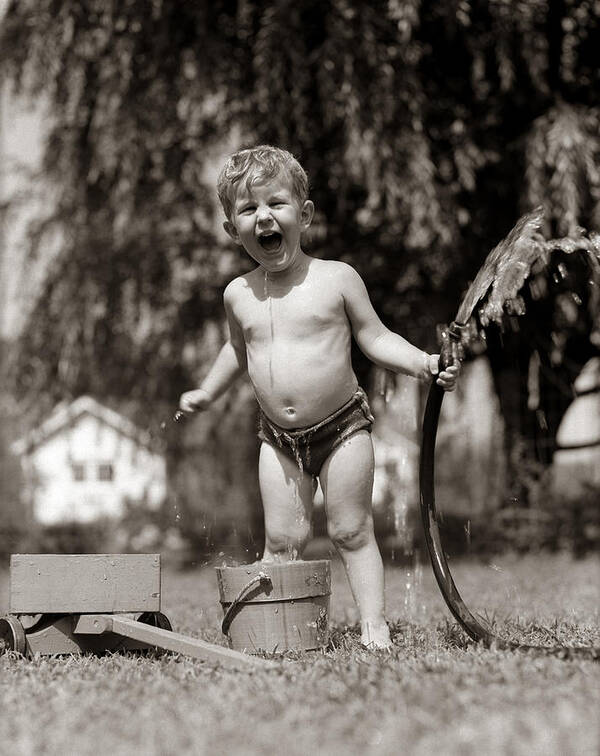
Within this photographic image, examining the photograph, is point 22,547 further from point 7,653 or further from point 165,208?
point 7,653

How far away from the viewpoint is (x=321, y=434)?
119 inches

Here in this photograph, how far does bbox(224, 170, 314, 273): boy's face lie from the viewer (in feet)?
9.99

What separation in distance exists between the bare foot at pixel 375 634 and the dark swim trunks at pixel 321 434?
50 centimetres

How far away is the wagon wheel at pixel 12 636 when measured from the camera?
2889 millimetres

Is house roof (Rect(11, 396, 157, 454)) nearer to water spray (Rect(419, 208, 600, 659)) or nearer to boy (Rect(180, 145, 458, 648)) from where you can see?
boy (Rect(180, 145, 458, 648))

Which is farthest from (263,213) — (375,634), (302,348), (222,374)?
(375,634)

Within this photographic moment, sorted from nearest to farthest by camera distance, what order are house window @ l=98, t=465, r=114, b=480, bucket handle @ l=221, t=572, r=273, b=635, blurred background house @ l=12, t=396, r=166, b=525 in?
bucket handle @ l=221, t=572, r=273, b=635, house window @ l=98, t=465, r=114, b=480, blurred background house @ l=12, t=396, r=166, b=525

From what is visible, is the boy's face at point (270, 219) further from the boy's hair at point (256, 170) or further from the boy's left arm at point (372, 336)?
the boy's left arm at point (372, 336)

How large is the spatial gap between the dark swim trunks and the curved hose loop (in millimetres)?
244

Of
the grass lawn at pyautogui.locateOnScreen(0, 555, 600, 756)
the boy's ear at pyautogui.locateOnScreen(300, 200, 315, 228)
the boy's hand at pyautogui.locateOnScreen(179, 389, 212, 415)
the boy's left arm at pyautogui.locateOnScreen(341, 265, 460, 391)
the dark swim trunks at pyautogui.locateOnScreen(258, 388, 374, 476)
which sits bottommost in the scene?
the grass lawn at pyautogui.locateOnScreen(0, 555, 600, 756)

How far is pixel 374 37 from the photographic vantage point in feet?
20.9

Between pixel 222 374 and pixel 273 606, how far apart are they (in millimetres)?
855

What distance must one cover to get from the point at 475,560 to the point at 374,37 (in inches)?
156

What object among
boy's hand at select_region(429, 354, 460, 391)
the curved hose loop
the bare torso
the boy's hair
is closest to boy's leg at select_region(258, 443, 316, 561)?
the bare torso
